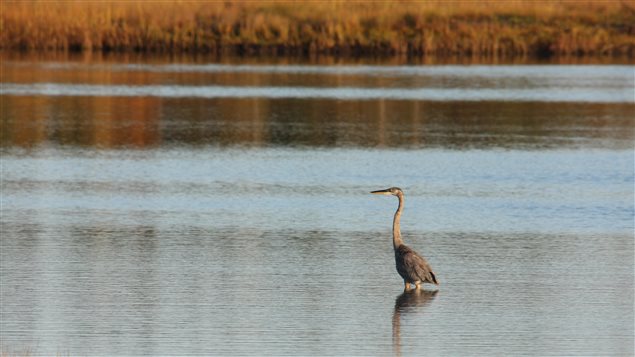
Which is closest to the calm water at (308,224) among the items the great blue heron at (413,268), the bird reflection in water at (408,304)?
the bird reflection in water at (408,304)

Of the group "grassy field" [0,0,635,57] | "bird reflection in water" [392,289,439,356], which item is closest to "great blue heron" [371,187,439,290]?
"bird reflection in water" [392,289,439,356]

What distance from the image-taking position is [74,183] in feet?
59.6

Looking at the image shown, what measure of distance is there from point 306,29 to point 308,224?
28854 mm

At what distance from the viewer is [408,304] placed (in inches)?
449

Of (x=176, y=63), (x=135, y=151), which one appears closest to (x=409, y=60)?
(x=176, y=63)

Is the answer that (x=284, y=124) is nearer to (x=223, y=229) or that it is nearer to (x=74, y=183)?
(x=74, y=183)

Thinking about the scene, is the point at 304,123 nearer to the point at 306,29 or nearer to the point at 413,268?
the point at 413,268

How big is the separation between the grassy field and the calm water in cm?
1058

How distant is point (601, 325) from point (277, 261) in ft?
11.3

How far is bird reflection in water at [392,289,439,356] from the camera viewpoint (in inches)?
413

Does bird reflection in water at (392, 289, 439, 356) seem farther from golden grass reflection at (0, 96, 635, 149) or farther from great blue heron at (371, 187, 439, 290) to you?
golden grass reflection at (0, 96, 635, 149)

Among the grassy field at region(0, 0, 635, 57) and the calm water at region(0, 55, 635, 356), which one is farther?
the grassy field at region(0, 0, 635, 57)

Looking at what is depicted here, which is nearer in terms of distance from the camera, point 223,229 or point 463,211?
point 223,229

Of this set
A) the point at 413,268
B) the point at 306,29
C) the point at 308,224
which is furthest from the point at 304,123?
the point at 306,29
